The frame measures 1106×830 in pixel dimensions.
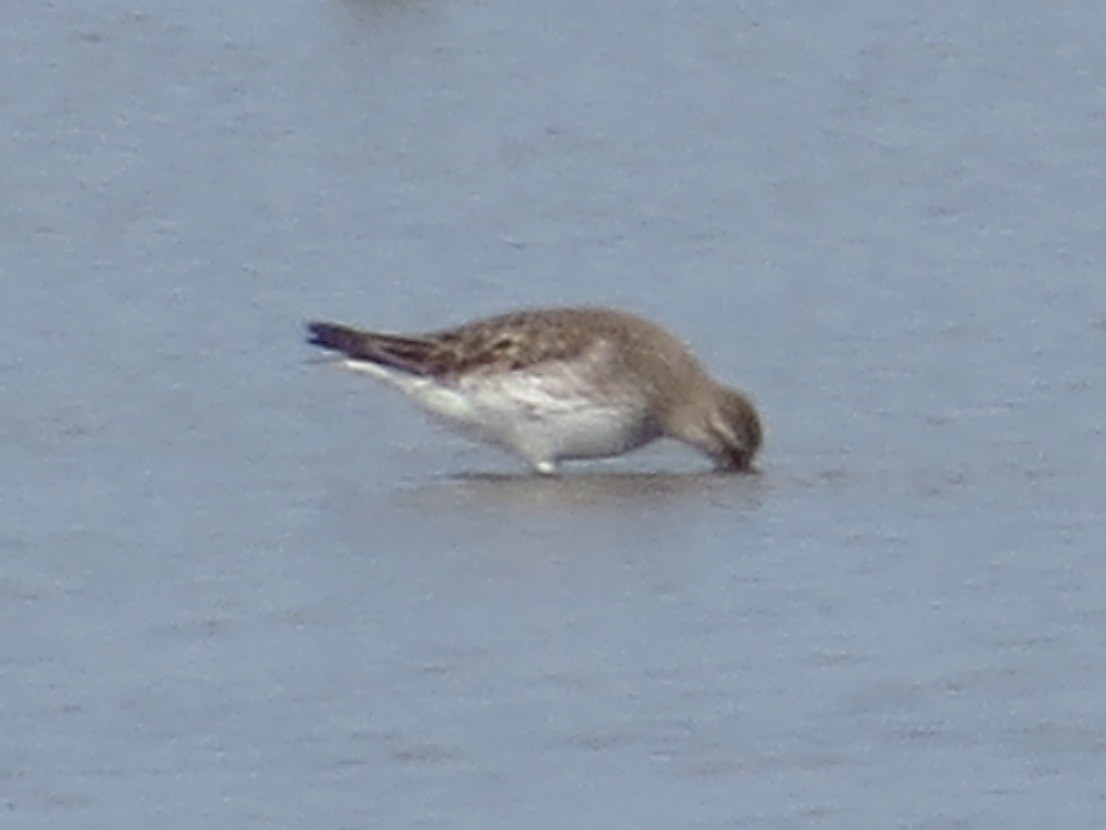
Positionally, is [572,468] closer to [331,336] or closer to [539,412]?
[539,412]

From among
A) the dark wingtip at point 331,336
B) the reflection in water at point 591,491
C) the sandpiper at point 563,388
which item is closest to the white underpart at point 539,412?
the sandpiper at point 563,388

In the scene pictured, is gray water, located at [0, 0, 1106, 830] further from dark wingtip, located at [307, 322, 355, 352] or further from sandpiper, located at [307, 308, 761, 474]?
dark wingtip, located at [307, 322, 355, 352]

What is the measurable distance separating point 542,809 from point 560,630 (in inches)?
66.7

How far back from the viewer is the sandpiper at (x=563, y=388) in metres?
11.8

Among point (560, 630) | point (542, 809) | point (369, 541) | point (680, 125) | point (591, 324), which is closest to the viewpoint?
point (542, 809)

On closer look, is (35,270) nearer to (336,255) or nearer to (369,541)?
(336,255)

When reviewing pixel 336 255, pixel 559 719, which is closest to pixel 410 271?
pixel 336 255

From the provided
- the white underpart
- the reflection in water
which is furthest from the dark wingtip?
the reflection in water

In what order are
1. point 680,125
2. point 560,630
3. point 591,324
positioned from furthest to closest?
point 680,125
point 591,324
point 560,630

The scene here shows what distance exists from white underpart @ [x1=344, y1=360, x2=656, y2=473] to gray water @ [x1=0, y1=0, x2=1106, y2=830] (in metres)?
0.14

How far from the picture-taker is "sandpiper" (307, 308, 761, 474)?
11750 mm

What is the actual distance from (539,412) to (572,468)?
0.42m

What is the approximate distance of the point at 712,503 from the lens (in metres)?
11.4

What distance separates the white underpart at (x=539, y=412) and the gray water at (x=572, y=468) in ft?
0.47
